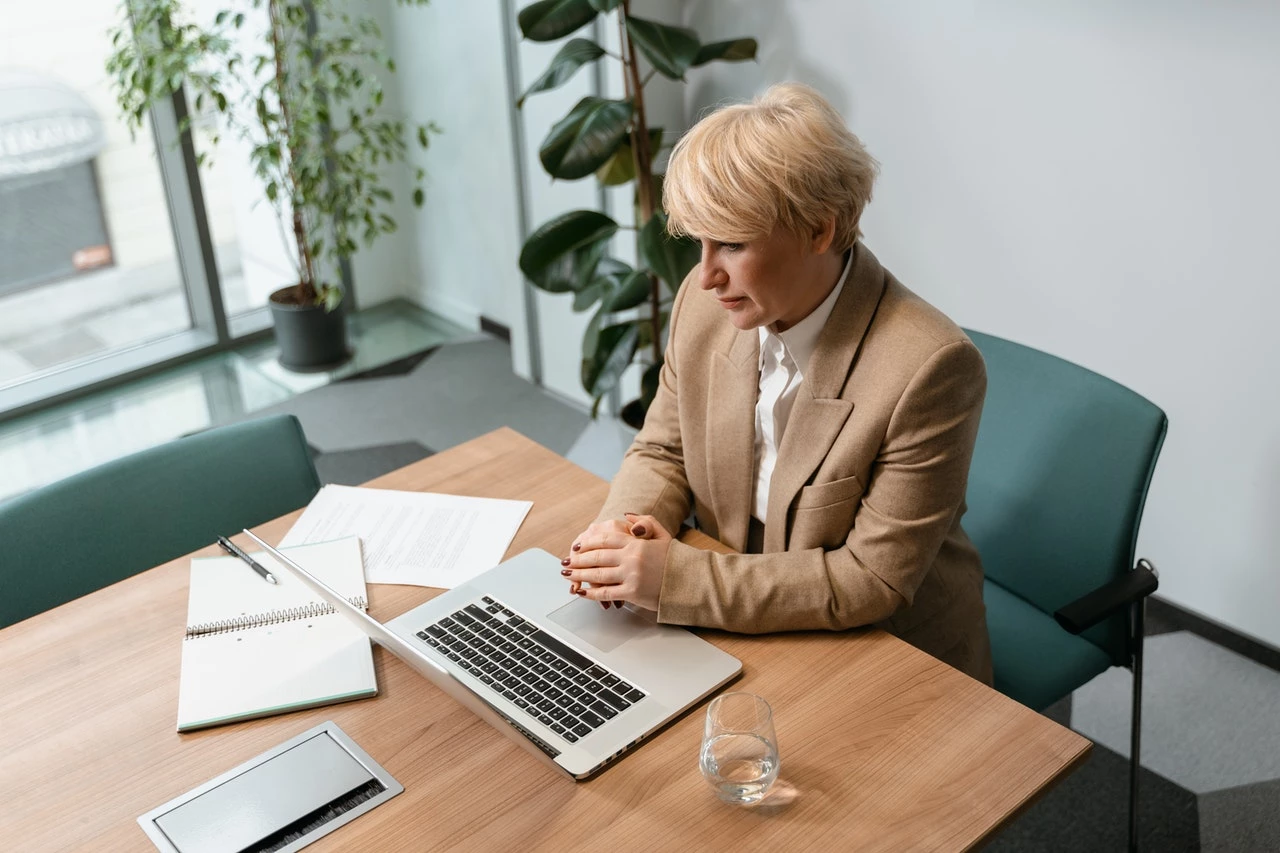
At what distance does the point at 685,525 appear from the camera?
1.84 metres

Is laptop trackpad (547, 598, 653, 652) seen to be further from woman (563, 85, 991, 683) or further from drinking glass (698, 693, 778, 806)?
drinking glass (698, 693, 778, 806)

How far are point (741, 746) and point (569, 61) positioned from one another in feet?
6.63

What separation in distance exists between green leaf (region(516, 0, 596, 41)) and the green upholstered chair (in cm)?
129

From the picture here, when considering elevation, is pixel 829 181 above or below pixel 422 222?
above

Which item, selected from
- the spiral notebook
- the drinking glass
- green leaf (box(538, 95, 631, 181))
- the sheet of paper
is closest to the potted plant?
green leaf (box(538, 95, 631, 181))

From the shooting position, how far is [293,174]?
384 cm

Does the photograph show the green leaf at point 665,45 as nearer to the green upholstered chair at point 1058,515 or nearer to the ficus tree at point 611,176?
the ficus tree at point 611,176

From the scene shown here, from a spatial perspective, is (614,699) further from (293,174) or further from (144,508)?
(293,174)

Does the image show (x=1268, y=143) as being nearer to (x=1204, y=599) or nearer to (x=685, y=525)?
(x=1204, y=599)

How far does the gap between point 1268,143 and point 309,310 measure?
297cm

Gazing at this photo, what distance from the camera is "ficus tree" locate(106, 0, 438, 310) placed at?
3.53 metres

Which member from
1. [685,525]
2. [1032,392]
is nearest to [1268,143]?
[1032,392]

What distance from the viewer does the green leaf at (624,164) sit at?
303cm

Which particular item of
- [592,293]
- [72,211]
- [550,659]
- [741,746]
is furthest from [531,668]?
[72,211]
